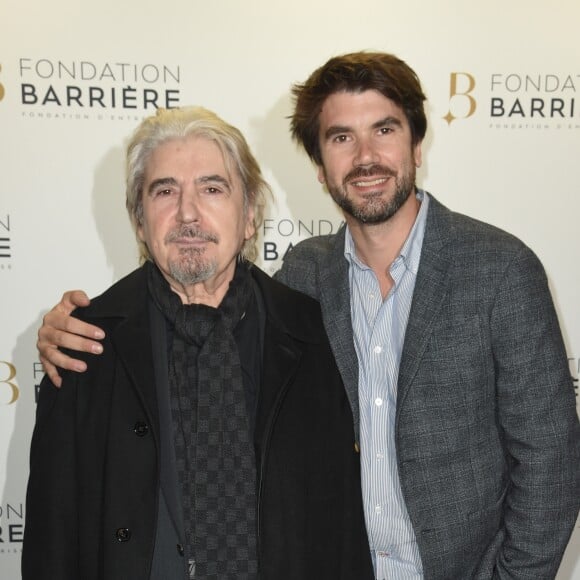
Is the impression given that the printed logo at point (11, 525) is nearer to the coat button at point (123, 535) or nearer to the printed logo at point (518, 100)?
the coat button at point (123, 535)

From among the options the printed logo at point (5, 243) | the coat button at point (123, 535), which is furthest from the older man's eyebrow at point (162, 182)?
the printed logo at point (5, 243)

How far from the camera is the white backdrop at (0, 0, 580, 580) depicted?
2.49m

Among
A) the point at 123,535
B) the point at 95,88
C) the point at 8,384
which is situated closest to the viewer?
the point at 123,535

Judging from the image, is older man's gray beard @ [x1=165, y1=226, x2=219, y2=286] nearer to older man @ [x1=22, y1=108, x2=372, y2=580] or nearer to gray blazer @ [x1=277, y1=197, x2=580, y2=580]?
older man @ [x1=22, y1=108, x2=372, y2=580]

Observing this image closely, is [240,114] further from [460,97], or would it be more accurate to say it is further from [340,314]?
[340,314]

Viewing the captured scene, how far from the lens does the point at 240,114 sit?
258 cm

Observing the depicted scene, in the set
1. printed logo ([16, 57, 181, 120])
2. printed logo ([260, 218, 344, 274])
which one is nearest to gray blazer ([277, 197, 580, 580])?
printed logo ([260, 218, 344, 274])

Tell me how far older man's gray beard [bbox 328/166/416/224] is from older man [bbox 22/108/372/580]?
0.27 m

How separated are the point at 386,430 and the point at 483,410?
0.23 meters

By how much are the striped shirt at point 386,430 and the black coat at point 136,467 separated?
76 millimetres

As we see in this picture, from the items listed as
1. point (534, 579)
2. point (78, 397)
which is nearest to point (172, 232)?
point (78, 397)

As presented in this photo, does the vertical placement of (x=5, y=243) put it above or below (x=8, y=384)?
above

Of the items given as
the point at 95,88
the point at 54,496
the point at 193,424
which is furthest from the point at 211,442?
the point at 95,88

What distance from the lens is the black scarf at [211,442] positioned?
4.64ft
